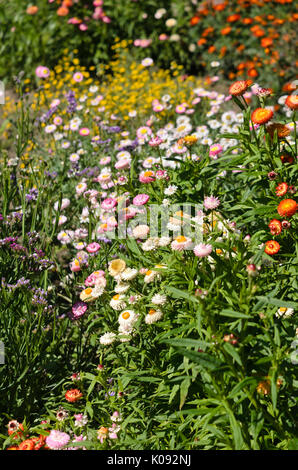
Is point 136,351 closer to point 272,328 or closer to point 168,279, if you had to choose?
point 168,279

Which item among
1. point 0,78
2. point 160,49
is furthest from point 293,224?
point 0,78

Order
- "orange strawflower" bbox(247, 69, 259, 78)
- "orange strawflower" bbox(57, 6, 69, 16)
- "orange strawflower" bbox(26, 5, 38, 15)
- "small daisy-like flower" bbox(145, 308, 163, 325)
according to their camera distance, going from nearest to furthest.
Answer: "small daisy-like flower" bbox(145, 308, 163, 325), "orange strawflower" bbox(247, 69, 259, 78), "orange strawflower" bbox(57, 6, 69, 16), "orange strawflower" bbox(26, 5, 38, 15)

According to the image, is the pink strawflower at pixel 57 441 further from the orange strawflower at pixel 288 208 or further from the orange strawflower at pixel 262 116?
the orange strawflower at pixel 262 116

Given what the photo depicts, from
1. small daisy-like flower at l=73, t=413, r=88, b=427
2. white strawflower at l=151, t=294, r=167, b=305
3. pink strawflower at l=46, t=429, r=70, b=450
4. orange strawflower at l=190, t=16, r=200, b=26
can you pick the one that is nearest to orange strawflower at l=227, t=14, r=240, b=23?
orange strawflower at l=190, t=16, r=200, b=26

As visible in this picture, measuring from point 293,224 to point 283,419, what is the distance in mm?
1090

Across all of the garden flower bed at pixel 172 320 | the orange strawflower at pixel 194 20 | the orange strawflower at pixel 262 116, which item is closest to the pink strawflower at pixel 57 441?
the garden flower bed at pixel 172 320

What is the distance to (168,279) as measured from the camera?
2613 mm

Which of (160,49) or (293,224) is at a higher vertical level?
(160,49)

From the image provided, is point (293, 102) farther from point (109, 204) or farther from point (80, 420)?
point (80, 420)

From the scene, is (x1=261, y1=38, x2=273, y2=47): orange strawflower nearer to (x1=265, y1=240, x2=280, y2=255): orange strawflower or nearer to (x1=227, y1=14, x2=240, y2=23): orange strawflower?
(x1=227, y1=14, x2=240, y2=23): orange strawflower

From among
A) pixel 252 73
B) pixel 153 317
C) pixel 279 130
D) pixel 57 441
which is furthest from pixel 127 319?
pixel 252 73

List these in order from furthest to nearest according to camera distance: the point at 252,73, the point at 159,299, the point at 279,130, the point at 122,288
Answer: the point at 252,73
the point at 279,130
the point at 122,288
the point at 159,299

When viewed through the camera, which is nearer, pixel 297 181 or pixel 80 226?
pixel 297 181

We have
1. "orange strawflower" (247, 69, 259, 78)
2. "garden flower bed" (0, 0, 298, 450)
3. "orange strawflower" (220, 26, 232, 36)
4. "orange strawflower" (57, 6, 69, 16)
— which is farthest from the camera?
"orange strawflower" (57, 6, 69, 16)
